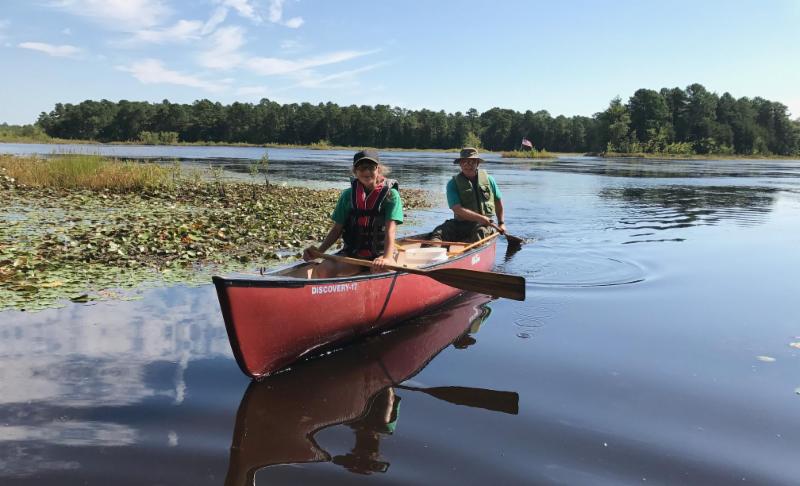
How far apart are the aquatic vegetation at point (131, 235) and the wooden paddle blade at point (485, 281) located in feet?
Answer: 12.3

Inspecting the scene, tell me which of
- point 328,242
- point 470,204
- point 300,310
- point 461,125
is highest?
point 461,125

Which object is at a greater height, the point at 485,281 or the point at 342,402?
the point at 485,281

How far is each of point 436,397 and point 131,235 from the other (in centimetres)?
705

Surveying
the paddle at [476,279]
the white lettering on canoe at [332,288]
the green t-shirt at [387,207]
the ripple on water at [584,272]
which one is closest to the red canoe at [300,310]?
the white lettering on canoe at [332,288]

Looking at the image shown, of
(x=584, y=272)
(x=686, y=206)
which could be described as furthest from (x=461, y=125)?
(x=584, y=272)

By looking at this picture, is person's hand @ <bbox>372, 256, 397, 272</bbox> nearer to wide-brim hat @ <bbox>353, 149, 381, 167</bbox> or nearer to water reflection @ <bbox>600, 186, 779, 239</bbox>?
wide-brim hat @ <bbox>353, 149, 381, 167</bbox>

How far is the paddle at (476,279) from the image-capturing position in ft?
19.1

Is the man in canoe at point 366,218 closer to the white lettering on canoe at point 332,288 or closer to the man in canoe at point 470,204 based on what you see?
the white lettering on canoe at point 332,288

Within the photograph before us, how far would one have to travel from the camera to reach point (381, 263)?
5.79 meters

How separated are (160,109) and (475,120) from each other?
2940 inches

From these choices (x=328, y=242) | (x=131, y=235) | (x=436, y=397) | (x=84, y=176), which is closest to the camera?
(x=436, y=397)

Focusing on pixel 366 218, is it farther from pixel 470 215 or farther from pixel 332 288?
pixel 470 215

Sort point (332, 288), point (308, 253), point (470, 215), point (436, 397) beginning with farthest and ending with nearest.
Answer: point (470, 215), point (308, 253), point (332, 288), point (436, 397)

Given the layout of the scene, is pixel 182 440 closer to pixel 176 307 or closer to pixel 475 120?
pixel 176 307
